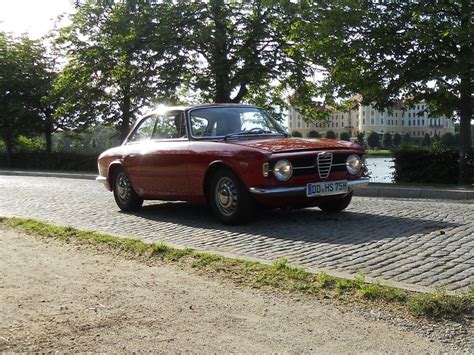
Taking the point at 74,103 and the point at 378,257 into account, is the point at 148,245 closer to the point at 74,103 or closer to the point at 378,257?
the point at 378,257

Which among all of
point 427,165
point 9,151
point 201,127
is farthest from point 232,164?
point 9,151

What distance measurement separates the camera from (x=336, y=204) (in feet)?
29.3

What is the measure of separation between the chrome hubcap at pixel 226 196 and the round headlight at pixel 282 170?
672 mm

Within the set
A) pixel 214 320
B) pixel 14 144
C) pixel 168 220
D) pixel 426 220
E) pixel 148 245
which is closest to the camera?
pixel 214 320

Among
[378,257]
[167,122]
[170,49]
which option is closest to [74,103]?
[170,49]

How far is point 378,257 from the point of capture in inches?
224

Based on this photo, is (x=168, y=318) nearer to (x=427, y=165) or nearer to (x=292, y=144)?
(x=292, y=144)

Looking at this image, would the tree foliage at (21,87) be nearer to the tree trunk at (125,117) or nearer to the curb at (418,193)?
the tree trunk at (125,117)

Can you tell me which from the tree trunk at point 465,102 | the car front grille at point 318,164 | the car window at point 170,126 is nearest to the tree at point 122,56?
the tree trunk at point 465,102

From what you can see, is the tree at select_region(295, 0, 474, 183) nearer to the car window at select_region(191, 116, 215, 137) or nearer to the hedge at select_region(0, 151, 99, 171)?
the car window at select_region(191, 116, 215, 137)

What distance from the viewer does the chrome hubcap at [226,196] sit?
790 cm

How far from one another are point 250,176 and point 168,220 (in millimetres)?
1970

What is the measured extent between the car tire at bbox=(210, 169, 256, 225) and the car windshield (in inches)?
31.1

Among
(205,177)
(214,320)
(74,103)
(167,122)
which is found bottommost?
(214,320)
